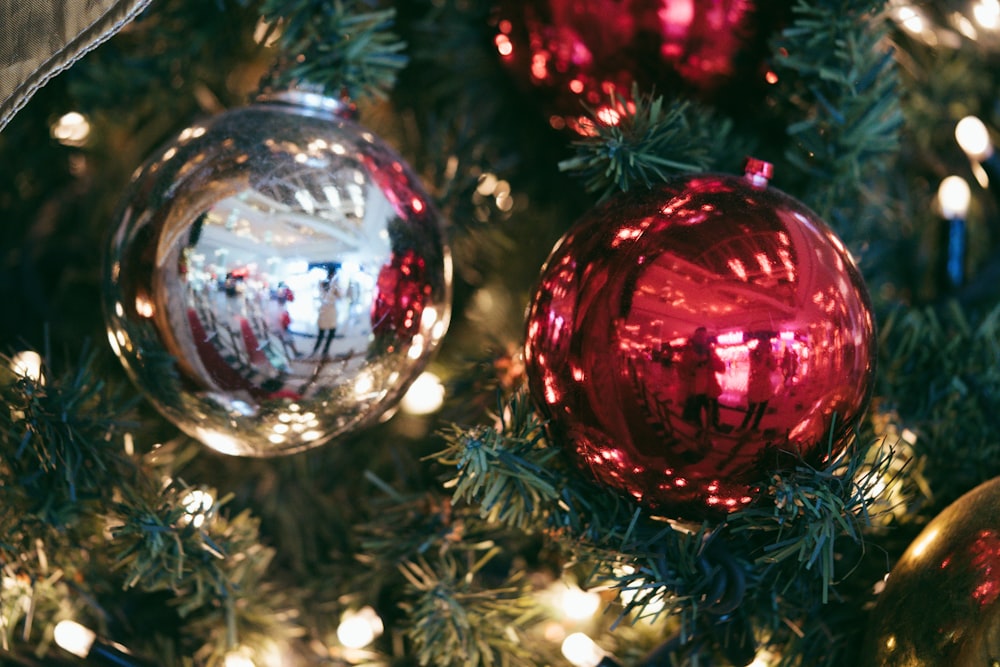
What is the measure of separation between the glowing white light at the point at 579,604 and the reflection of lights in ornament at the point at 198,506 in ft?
0.89

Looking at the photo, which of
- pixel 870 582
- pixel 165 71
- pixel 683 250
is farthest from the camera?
pixel 165 71

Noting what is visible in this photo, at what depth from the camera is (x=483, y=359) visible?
0.58 m

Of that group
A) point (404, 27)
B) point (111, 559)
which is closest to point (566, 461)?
point (111, 559)

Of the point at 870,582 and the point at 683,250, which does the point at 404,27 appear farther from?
the point at 870,582

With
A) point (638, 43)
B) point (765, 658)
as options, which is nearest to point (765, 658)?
point (765, 658)

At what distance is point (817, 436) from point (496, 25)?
40cm

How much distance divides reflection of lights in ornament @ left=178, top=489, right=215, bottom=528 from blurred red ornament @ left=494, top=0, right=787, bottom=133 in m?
0.35

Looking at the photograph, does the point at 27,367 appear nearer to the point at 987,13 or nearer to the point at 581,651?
the point at 581,651

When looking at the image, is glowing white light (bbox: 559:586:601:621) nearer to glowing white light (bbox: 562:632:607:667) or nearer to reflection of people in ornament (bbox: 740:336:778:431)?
glowing white light (bbox: 562:632:607:667)

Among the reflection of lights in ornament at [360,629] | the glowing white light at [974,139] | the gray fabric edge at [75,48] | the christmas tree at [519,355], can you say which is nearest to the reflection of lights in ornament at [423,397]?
the christmas tree at [519,355]

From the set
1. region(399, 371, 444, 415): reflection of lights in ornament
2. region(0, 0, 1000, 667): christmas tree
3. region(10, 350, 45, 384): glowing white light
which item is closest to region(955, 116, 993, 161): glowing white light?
region(0, 0, 1000, 667): christmas tree

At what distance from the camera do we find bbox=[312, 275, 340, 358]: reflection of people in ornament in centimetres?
46

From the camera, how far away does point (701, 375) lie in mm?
390

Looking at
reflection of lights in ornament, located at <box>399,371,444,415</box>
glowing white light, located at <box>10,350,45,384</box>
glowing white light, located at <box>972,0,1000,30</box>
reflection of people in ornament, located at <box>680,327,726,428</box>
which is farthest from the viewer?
reflection of lights in ornament, located at <box>399,371,444,415</box>
